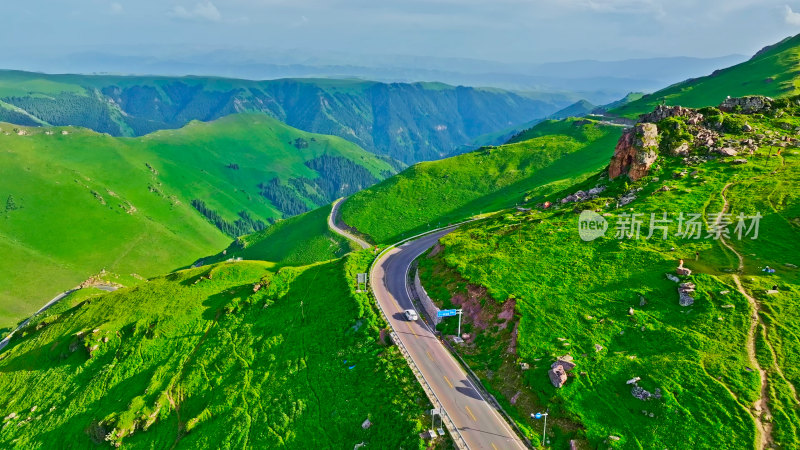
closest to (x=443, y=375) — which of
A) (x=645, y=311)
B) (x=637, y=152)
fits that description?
(x=645, y=311)

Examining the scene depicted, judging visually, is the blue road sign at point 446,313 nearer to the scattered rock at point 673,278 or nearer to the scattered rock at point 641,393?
the scattered rock at point 641,393

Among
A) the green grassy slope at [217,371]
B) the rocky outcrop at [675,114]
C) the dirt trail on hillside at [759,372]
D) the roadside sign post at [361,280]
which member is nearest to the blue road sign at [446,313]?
the green grassy slope at [217,371]

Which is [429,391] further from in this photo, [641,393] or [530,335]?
[641,393]

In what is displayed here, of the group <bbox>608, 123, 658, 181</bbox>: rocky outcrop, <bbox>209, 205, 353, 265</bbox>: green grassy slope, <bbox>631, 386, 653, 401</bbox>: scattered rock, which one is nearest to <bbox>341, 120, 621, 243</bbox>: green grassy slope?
<bbox>209, 205, 353, 265</bbox>: green grassy slope

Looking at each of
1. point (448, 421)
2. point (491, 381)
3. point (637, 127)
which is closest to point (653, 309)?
point (491, 381)

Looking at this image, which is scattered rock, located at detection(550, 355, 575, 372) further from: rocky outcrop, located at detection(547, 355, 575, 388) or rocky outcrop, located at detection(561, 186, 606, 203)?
rocky outcrop, located at detection(561, 186, 606, 203)

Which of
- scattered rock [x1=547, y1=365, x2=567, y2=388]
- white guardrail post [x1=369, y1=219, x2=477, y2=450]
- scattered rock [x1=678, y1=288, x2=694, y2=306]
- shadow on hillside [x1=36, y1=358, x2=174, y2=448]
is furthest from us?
shadow on hillside [x1=36, y1=358, x2=174, y2=448]

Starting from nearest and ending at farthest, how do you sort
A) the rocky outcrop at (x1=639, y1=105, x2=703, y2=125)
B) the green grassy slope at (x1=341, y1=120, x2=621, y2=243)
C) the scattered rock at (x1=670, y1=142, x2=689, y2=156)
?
the scattered rock at (x1=670, y1=142, x2=689, y2=156), the rocky outcrop at (x1=639, y1=105, x2=703, y2=125), the green grassy slope at (x1=341, y1=120, x2=621, y2=243)
